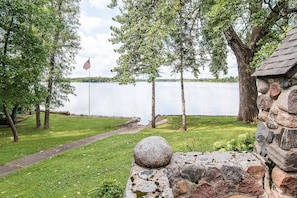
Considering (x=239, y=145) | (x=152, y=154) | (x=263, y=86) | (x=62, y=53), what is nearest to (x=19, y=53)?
(x=62, y=53)

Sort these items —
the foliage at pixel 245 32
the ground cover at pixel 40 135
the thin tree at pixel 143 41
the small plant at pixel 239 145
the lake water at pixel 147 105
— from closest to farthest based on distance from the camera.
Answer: the small plant at pixel 239 145
the foliage at pixel 245 32
the ground cover at pixel 40 135
the thin tree at pixel 143 41
the lake water at pixel 147 105

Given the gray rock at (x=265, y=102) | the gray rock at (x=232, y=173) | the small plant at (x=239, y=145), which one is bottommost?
the gray rock at (x=232, y=173)

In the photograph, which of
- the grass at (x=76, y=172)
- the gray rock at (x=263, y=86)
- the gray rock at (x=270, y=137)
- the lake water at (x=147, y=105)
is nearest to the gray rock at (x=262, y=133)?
the gray rock at (x=270, y=137)

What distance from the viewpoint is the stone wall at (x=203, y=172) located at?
3.80 meters

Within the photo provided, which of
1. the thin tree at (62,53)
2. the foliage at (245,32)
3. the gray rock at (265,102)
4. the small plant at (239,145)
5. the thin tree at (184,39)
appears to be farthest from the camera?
the thin tree at (62,53)

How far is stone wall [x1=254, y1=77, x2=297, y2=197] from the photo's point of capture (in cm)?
338

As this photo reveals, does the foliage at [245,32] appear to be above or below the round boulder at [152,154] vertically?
above

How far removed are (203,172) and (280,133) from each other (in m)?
1.17

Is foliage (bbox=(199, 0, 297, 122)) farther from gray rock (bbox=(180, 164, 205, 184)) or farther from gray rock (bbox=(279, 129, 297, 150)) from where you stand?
gray rock (bbox=(180, 164, 205, 184))

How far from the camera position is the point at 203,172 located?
3.89 metres

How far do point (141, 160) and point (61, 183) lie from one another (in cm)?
311

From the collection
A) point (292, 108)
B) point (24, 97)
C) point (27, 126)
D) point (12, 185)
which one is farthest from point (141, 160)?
point (27, 126)

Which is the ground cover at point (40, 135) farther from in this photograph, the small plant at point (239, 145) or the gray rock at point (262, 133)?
the gray rock at point (262, 133)

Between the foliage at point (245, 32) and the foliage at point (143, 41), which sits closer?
the foliage at point (245, 32)
